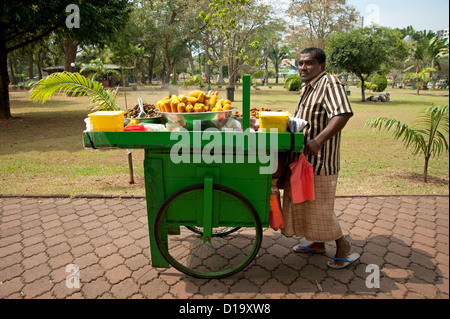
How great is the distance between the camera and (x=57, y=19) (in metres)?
10.7

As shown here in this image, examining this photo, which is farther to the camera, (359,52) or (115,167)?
(359,52)

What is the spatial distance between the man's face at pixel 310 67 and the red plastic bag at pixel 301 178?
0.71 metres

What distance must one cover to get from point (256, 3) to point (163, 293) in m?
30.0

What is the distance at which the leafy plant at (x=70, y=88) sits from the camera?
400 centimetres

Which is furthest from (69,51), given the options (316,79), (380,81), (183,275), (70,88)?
(316,79)

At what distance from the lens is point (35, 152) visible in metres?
7.60

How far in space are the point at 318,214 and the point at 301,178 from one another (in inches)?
17.3

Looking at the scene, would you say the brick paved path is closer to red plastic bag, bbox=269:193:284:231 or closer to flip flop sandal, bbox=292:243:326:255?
flip flop sandal, bbox=292:243:326:255

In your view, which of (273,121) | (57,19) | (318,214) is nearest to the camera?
(273,121)

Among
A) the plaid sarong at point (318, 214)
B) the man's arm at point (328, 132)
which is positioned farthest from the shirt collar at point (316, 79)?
the plaid sarong at point (318, 214)

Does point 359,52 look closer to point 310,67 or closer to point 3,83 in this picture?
point 3,83

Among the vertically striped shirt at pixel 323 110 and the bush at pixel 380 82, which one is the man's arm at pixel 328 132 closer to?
the vertically striped shirt at pixel 323 110
